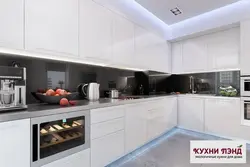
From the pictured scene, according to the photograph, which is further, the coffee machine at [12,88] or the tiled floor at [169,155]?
the tiled floor at [169,155]

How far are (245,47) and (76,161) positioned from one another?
10.4ft

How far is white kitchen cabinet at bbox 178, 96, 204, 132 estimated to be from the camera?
3.14m

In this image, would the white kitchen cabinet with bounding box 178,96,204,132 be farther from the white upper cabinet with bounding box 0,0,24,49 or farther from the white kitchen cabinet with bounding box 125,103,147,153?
the white upper cabinet with bounding box 0,0,24,49

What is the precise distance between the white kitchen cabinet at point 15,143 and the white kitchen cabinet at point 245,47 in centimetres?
326

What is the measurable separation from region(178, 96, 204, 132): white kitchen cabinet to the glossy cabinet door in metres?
2.53

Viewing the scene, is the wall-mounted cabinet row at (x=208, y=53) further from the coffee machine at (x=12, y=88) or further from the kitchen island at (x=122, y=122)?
the coffee machine at (x=12, y=88)

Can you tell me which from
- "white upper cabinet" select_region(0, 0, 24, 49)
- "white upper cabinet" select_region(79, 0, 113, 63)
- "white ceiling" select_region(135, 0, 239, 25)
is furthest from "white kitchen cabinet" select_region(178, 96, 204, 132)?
"white upper cabinet" select_region(0, 0, 24, 49)

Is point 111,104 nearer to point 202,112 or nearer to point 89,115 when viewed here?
point 89,115

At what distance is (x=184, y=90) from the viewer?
386 cm

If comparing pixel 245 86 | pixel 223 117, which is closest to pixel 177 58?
pixel 245 86

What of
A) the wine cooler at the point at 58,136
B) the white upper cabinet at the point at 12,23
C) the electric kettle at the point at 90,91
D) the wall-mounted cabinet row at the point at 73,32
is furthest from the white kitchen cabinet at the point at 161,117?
the white upper cabinet at the point at 12,23

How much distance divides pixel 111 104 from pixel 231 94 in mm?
2484

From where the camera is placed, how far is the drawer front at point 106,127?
5.38 feet

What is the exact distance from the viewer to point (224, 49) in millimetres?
3027
